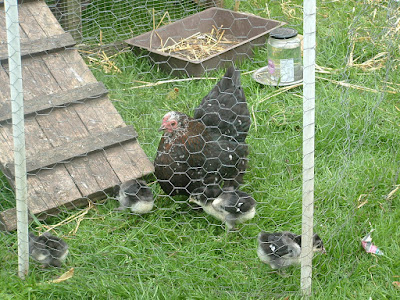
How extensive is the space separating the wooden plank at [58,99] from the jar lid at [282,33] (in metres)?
1.72

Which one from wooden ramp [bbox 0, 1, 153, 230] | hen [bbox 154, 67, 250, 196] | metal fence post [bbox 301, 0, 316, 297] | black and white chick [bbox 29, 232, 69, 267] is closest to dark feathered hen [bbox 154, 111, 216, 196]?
hen [bbox 154, 67, 250, 196]

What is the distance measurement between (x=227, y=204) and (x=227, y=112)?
790 mm

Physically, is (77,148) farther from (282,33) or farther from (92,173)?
(282,33)

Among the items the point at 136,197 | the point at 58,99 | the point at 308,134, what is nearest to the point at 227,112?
the point at 136,197

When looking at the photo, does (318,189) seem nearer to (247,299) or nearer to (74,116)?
(247,299)

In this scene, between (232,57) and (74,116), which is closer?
(74,116)

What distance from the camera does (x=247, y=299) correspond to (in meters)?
2.77

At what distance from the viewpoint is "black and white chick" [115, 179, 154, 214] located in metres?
3.26

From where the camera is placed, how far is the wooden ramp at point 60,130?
11.2 feet

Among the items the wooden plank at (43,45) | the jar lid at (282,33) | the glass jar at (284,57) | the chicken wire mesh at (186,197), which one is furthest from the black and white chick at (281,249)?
the jar lid at (282,33)

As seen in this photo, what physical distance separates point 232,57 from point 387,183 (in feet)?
6.53

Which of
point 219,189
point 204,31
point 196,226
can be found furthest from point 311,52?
point 204,31

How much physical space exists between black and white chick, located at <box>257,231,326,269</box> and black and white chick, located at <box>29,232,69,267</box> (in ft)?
3.40

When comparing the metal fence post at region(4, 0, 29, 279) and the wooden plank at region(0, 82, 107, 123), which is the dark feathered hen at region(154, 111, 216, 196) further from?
the metal fence post at region(4, 0, 29, 279)
